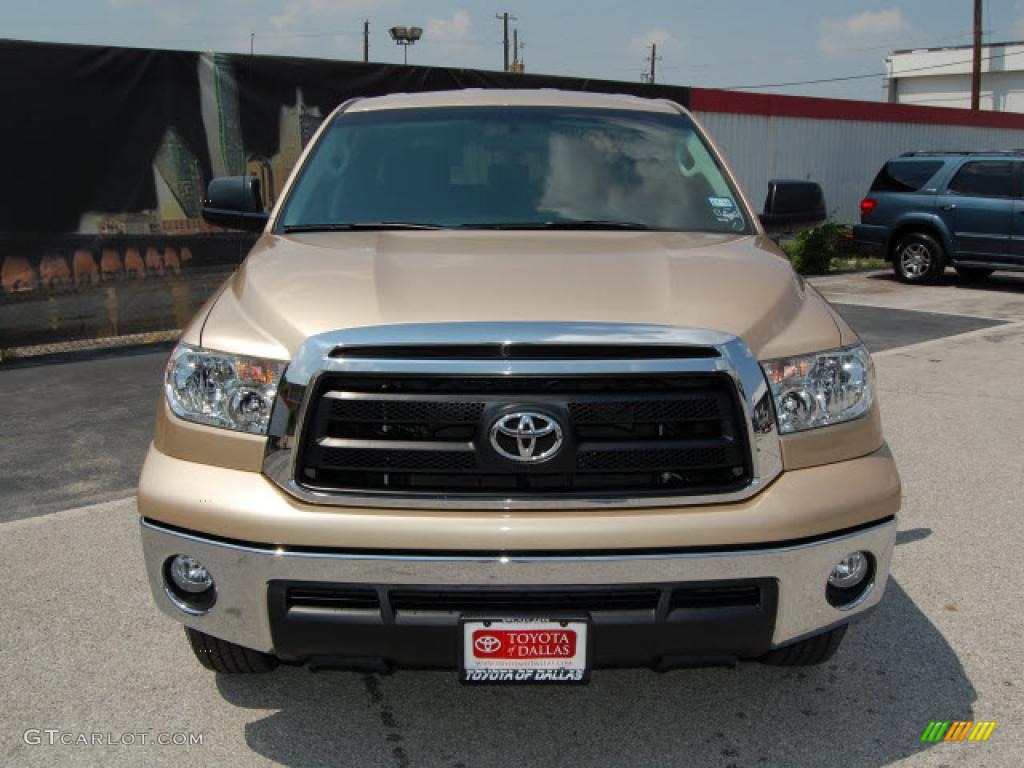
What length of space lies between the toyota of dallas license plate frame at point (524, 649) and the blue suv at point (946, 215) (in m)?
12.8

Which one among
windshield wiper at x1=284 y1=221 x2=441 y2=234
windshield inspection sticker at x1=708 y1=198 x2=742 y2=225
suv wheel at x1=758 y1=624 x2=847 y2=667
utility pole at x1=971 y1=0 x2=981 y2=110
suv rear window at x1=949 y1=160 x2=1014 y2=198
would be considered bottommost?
suv wheel at x1=758 y1=624 x2=847 y2=667

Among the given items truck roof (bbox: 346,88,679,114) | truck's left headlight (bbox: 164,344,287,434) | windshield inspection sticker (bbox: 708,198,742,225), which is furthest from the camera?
truck roof (bbox: 346,88,679,114)

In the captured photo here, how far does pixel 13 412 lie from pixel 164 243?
3.04 metres

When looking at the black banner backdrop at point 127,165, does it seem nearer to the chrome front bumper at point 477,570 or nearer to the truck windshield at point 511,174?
the truck windshield at point 511,174

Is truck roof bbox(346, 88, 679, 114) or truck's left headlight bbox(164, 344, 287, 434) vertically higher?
truck roof bbox(346, 88, 679, 114)

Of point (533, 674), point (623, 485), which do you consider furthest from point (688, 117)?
point (533, 674)

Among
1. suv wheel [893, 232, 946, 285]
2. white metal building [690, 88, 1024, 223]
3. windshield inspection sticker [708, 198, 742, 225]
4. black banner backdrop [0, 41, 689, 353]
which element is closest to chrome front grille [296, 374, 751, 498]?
windshield inspection sticker [708, 198, 742, 225]

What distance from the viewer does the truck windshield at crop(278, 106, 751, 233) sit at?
374 centimetres

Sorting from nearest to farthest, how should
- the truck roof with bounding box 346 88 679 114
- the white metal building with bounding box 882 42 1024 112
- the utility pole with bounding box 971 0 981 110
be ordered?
1. the truck roof with bounding box 346 88 679 114
2. the utility pole with bounding box 971 0 981 110
3. the white metal building with bounding box 882 42 1024 112

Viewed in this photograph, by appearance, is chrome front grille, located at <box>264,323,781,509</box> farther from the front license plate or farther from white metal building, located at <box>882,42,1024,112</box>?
white metal building, located at <box>882,42,1024,112</box>

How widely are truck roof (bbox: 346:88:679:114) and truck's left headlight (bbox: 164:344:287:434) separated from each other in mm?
1984

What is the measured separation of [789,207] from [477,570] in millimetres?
2827

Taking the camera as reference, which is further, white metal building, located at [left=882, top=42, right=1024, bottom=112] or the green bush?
white metal building, located at [left=882, top=42, right=1024, bottom=112]

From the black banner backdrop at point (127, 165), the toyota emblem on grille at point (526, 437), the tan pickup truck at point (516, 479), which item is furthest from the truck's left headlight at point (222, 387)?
the black banner backdrop at point (127, 165)
